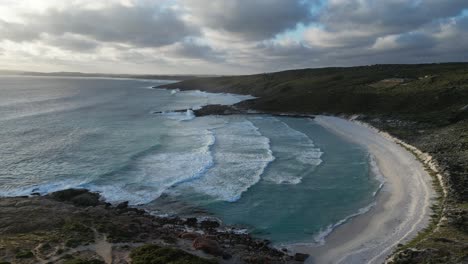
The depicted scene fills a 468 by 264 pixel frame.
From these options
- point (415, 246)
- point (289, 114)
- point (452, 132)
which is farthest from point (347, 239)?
point (289, 114)

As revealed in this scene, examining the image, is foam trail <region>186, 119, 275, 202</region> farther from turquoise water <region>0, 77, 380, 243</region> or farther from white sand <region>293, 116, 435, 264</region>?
white sand <region>293, 116, 435, 264</region>

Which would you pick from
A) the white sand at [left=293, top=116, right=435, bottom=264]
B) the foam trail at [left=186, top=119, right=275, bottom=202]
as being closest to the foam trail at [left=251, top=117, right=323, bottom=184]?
the foam trail at [left=186, top=119, right=275, bottom=202]

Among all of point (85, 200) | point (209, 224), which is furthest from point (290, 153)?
point (85, 200)

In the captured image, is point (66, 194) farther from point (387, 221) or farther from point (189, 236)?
point (387, 221)

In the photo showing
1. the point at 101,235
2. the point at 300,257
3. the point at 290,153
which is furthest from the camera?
the point at 290,153

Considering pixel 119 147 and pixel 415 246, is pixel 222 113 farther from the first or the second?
pixel 415 246
